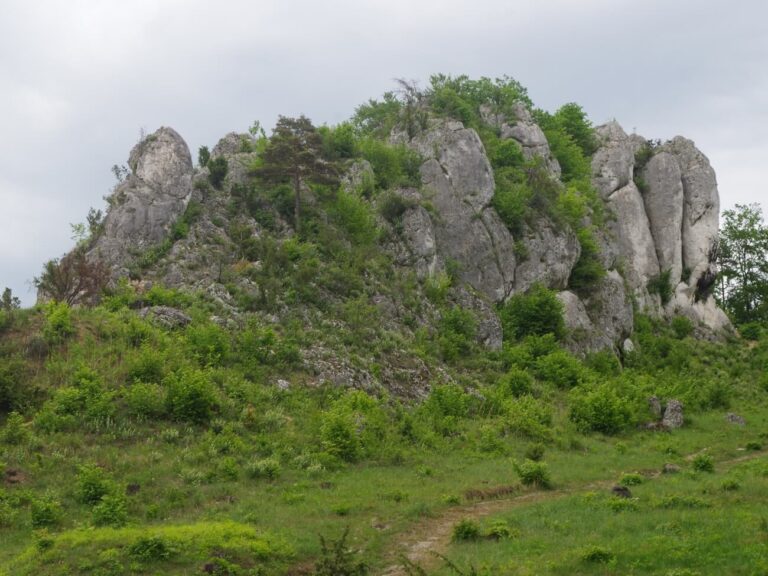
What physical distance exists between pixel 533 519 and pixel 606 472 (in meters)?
9.21

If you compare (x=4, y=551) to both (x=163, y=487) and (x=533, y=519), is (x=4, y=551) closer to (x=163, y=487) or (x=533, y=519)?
(x=163, y=487)

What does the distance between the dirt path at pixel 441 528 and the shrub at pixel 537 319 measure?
23258 millimetres

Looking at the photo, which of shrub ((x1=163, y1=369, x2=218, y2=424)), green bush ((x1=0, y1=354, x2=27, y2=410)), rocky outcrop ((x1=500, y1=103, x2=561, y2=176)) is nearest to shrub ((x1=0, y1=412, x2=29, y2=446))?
green bush ((x1=0, y1=354, x2=27, y2=410))

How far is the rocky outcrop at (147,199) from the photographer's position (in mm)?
42312

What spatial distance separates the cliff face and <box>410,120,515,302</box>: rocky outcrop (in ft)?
0.34

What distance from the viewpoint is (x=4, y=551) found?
1839cm

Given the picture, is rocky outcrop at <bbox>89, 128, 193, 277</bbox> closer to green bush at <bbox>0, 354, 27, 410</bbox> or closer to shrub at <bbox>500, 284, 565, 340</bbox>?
green bush at <bbox>0, 354, 27, 410</bbox>

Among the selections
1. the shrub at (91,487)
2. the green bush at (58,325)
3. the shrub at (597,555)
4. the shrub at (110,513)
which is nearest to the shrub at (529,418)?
the shrub at (597,555)

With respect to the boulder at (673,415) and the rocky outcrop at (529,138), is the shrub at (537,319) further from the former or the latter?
the rocky outcrop at (529,138)

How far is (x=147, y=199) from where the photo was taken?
44562 millimetres

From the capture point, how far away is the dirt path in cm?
1738

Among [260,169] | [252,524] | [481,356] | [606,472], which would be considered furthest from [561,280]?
[252,524]

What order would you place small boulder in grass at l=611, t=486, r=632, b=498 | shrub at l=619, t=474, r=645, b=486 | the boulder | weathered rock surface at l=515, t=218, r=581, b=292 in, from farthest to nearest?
1. weathered rock surface at l=515, t=218, r=581, b=292
2. the boulder
3. shrub at l=619, t=474, r=645, b=486
4. small boulder in grass at l=611, t=486, r=632, b=498

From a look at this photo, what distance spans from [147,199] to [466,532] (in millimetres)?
33705
